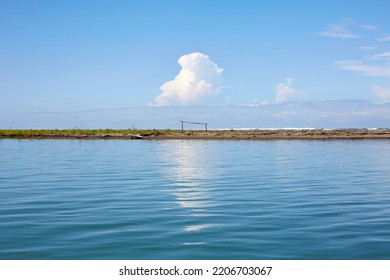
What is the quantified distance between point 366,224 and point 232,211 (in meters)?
4.15

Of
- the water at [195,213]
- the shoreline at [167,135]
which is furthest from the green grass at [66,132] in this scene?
the water at [195,213]

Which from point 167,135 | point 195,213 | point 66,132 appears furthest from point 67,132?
point 195,213

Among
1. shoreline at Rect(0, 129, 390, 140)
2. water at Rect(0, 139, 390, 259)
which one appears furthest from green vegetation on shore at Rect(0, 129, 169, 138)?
water at Rect(0, 139, 390, 259)

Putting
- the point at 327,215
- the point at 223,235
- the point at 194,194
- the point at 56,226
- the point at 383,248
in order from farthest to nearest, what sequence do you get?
the point at 194,194, the point at 327,215, the point at 56,226, the point at 223,235, the point at 383,248

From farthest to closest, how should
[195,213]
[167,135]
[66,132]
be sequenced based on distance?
[66,132] < [167,135] < [195,213]

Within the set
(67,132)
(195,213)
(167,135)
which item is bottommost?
(195,213)

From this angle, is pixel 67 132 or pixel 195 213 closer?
pixel 195 213

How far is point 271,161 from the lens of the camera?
37.8 meters

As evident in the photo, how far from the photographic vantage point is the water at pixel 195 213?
479 inches

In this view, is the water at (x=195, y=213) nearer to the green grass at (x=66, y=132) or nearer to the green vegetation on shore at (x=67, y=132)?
the green vegetation on shore at (x=67, y=132)

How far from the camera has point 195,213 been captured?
661 inches

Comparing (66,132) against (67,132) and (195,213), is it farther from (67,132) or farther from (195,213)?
(195,213)

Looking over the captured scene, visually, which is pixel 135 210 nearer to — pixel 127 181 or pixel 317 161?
pixel 127 181
